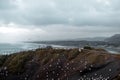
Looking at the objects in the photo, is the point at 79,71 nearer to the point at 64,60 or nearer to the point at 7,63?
the point at 64,60

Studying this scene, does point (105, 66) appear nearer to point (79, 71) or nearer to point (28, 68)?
point (79, 71)

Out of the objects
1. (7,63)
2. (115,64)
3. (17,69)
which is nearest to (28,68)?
(17,69)

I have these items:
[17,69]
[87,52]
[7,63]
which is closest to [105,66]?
[87,52]

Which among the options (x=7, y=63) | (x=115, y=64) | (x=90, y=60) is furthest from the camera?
(x=7, y=63)

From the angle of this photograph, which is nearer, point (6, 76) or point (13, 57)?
point (6, 76)

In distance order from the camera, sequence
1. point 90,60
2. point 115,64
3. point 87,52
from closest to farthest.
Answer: point 115,64 < point 90,60 < point 87,52

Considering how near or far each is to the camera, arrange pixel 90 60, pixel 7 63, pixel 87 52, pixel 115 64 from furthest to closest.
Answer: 1. pixel 7 63
2. pixel 87 52
3. pixel 90 60
4. pixel 115 64

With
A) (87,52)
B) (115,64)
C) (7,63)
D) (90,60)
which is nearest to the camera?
(115,64)
